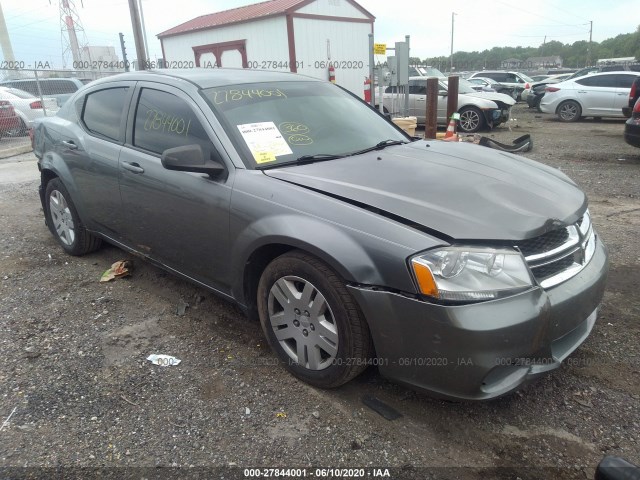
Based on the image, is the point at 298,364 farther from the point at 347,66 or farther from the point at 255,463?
the point at 347,66

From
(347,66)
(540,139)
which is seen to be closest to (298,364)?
(540,139)

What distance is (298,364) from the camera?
2684 millimetres

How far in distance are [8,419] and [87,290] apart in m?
1.56

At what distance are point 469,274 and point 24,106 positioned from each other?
1455cm

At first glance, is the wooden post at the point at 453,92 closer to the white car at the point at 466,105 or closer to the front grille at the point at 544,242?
the white car at the point at 466,105

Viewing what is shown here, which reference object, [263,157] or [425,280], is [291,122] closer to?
[263,157]

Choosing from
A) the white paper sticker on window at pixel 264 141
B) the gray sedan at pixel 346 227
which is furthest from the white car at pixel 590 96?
the white paper sticker on window at pixel 264 141

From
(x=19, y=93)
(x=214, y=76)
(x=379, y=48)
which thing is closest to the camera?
(x=214, y=76)

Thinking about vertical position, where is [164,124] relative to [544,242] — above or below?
above

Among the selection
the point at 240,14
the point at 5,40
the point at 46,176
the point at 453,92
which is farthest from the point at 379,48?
the point at 5,40

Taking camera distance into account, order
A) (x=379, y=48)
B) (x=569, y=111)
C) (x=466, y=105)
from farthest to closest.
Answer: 1. (x=569, y=111)
2. (x=466, y=105)
3. (x=379, y=48)

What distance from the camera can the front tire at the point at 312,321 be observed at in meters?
2.33

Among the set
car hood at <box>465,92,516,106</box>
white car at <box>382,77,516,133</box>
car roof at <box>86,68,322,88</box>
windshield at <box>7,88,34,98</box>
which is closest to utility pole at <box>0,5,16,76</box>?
windshield at <box>7,88,34,98</box>

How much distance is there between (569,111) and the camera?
15.1m
